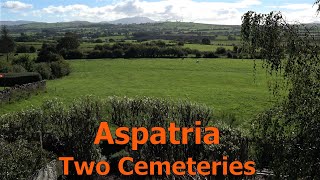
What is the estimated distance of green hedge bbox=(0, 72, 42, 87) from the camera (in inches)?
2208

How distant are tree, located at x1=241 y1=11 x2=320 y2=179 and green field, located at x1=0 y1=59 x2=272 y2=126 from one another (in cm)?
2573

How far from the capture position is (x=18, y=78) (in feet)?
187

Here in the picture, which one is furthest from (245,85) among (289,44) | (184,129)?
(289,44)

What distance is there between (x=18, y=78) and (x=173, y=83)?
24.4m

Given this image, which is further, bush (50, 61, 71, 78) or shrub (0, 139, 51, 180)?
bush (50, 61, 71, 78)

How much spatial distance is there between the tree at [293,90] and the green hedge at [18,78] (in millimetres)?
50576

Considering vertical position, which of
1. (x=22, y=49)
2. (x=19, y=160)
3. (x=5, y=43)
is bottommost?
(x=19, y=160)

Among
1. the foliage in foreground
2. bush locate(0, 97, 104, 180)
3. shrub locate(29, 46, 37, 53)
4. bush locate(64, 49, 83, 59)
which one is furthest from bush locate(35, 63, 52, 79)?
shrub locate(29, 46, 37, 53)

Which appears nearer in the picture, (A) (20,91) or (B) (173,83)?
(A) (20,91)

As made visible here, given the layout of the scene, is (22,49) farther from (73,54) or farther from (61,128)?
(61,128)

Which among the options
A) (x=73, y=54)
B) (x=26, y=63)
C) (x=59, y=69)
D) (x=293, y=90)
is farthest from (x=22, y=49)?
(x=293, y=90)

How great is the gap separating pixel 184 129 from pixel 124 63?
226ft

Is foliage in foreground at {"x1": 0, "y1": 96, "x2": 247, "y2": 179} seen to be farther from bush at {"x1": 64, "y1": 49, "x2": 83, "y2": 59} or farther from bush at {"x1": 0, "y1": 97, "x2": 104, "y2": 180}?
bush at {"x1": 64, "y1": 49, "x2": 83, "y2": 59}

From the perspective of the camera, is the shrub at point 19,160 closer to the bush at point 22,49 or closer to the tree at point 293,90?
the tree at point 293,90
